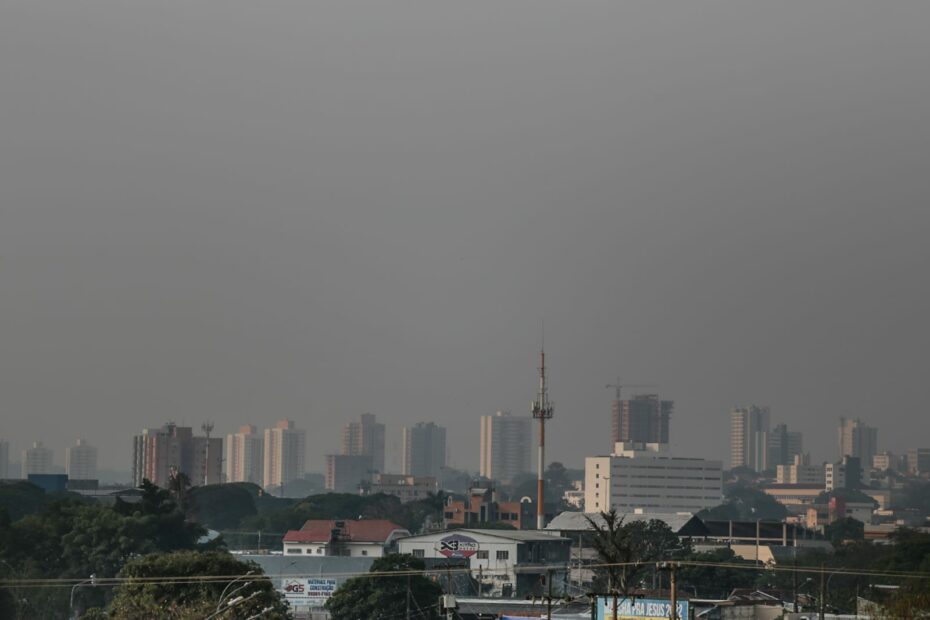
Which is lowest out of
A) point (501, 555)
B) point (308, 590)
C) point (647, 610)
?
point (308, 590)

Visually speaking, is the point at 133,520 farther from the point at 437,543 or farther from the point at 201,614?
the point at 201,614

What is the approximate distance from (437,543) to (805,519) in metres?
96.2

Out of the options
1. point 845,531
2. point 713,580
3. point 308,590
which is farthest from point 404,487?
point 308,590

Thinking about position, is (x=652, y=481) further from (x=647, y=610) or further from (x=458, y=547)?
(x=647, y=610)

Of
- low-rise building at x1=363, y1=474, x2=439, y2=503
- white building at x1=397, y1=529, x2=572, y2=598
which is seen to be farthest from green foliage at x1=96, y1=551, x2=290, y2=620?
low-rise building at x1=363, y1=474, x2=439, y2=503

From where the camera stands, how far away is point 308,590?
66.4 m

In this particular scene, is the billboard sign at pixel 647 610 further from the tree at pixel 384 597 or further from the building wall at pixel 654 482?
the building wall at pixel 654 482

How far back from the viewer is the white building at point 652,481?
18262 centimetres

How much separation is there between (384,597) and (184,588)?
42.6 feet

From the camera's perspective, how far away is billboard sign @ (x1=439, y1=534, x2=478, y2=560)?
7588 centimetres

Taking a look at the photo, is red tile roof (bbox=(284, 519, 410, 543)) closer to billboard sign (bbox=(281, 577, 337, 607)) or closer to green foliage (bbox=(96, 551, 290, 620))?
billboard sign (bbox=(281, 577, 337, 607))

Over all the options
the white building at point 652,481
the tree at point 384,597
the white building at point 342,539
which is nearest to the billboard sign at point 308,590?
the tree at point 384,597

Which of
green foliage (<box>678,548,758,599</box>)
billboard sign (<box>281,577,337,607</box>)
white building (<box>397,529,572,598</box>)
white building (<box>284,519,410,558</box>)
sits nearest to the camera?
billboard sign (<box>281,577,337,607</box>)

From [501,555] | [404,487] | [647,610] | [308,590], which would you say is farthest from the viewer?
[404,487]
